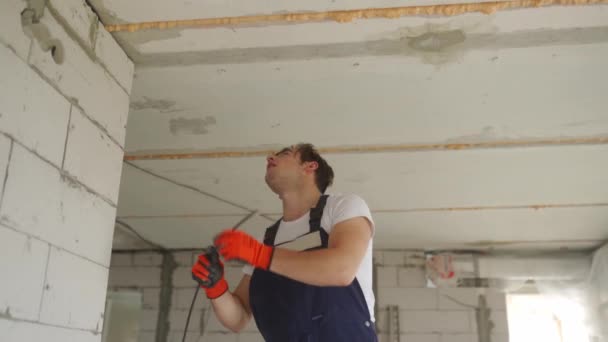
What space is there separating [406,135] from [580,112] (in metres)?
0.76

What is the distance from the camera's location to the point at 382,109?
8.55ft

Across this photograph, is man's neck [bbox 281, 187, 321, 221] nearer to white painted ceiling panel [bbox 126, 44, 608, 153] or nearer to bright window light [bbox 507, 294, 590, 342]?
white painted ceiling panel [bbox 126, 44, 608, 153]

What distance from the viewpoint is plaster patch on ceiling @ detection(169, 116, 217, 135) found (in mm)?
2715

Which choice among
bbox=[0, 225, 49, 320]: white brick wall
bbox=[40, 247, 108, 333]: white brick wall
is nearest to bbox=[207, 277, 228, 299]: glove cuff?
bbox=[40, 247, 108, 333]: white brick wall

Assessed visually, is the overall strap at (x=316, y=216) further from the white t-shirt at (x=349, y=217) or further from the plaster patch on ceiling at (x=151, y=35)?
the plaster patch on ceiling at (x=151, y=35)

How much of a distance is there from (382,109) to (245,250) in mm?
1232

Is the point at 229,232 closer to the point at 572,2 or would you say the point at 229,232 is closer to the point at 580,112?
the point at 572,2

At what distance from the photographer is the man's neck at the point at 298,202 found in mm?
1998

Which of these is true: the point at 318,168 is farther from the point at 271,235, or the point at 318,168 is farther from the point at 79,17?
the point at 79,17

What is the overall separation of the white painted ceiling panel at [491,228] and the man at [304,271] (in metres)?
2.13

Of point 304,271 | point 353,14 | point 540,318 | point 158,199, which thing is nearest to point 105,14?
point 353,14

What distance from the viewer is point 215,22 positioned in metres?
2.01

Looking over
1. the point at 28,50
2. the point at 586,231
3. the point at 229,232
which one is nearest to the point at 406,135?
the point at 229,232

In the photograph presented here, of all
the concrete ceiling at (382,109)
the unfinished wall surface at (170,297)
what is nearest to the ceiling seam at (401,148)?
the concrete ceiling at (382,109)
